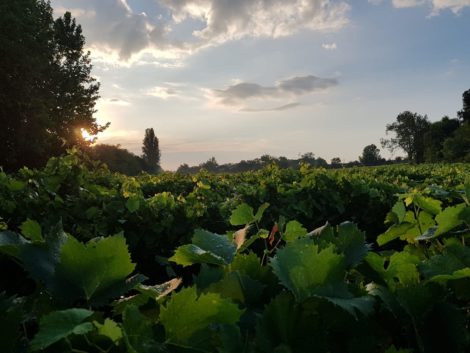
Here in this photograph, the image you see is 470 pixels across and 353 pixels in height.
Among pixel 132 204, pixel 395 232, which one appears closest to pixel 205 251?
pixel 395 232

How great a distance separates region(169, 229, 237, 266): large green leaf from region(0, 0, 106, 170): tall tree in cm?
3230

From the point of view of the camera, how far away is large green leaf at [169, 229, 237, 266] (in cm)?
114

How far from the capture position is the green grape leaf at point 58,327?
691 mm

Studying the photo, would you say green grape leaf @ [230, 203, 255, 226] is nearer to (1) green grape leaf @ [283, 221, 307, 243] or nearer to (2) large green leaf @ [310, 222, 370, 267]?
(1) green grape leaf @ [283, 221, 307, 243]

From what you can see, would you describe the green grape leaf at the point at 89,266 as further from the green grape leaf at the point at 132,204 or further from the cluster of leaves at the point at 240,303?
the green grape leaf at the point at 132,204

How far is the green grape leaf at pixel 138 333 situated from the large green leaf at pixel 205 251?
333 mm

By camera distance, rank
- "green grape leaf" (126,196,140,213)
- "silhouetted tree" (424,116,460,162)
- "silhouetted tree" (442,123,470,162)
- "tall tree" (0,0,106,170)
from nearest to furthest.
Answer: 1. "green grape leaf" (126,196,140,213)
2. "tall tree" (0,0,106,170)
3. "silhouetted tree" (442,123,470,162)
4. "silhouetted tree" (424,116,460,162)

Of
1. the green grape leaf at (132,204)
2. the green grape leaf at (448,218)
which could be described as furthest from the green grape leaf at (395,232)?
the green grape leaf at (132,204)

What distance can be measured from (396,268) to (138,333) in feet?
2.16

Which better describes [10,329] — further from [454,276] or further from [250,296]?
[454,276]

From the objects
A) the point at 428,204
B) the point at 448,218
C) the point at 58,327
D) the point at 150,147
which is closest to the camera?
the point at 58,327

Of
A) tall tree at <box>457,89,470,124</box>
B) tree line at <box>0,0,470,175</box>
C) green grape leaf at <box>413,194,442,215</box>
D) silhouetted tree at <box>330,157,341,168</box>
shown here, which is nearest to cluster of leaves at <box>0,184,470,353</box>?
green grape leaf at <box>413,194,442,215</box>

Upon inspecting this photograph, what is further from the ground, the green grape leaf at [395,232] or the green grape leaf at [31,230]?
the green grape leaf at [31,230]

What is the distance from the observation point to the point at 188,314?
0.79m
